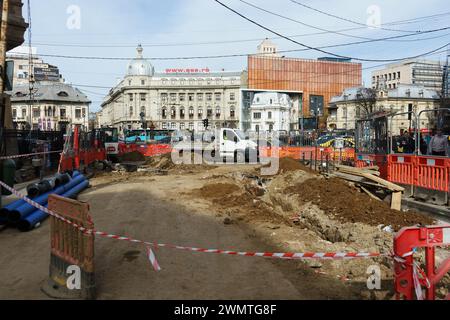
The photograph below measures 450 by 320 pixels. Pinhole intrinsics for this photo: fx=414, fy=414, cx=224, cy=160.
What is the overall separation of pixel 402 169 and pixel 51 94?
88037 mm

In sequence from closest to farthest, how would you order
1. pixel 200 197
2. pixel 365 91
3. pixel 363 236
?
pixel 363 236, pixel 200 197, pixel 365 91

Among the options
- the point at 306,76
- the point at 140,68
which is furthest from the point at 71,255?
the point at 306,76

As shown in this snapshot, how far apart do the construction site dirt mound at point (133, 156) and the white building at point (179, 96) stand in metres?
92.4

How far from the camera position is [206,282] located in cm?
546

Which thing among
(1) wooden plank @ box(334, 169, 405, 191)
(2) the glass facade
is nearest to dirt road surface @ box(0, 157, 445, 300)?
(1) wooden plank @ box(334, 169, 405, 191)

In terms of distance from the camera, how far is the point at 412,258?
4.00 m

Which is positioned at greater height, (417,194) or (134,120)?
(134,120)

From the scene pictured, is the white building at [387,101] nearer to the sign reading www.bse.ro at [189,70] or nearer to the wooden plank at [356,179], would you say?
the sign reading www.bse.ro at [189,70]

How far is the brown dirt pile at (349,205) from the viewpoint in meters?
8.34

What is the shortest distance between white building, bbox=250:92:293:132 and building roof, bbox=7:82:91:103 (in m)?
47.0

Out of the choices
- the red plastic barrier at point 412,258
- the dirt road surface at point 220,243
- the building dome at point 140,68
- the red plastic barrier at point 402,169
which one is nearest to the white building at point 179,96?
the building dome at point 140,68

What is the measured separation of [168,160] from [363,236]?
18.0m

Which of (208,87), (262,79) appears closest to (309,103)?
(262,79)

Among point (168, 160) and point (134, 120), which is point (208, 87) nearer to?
point (134, 120)
